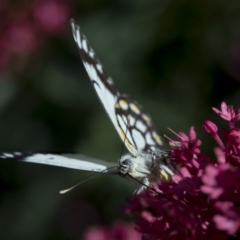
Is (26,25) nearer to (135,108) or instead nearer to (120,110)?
(135,108)

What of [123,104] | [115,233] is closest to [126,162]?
[123,104]

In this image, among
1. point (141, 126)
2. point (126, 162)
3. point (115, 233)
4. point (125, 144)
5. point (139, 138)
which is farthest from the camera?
point (115, 233)

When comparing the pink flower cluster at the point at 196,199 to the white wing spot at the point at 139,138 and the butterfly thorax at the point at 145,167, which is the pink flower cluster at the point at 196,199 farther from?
the white wing spot at the point at 139,138

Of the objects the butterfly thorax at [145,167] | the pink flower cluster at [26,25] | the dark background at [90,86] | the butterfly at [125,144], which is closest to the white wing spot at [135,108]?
the butterfly at [125,144]

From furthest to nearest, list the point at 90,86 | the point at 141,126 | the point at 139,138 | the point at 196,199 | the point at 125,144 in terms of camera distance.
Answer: the point at 90,86
the point at 141,126
the point at 139,138
the point at 125,144
the point at 196,199

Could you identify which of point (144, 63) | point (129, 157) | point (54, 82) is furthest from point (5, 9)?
point (129, 157)

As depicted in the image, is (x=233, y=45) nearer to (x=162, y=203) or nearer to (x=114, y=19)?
(x=114, y=19)
